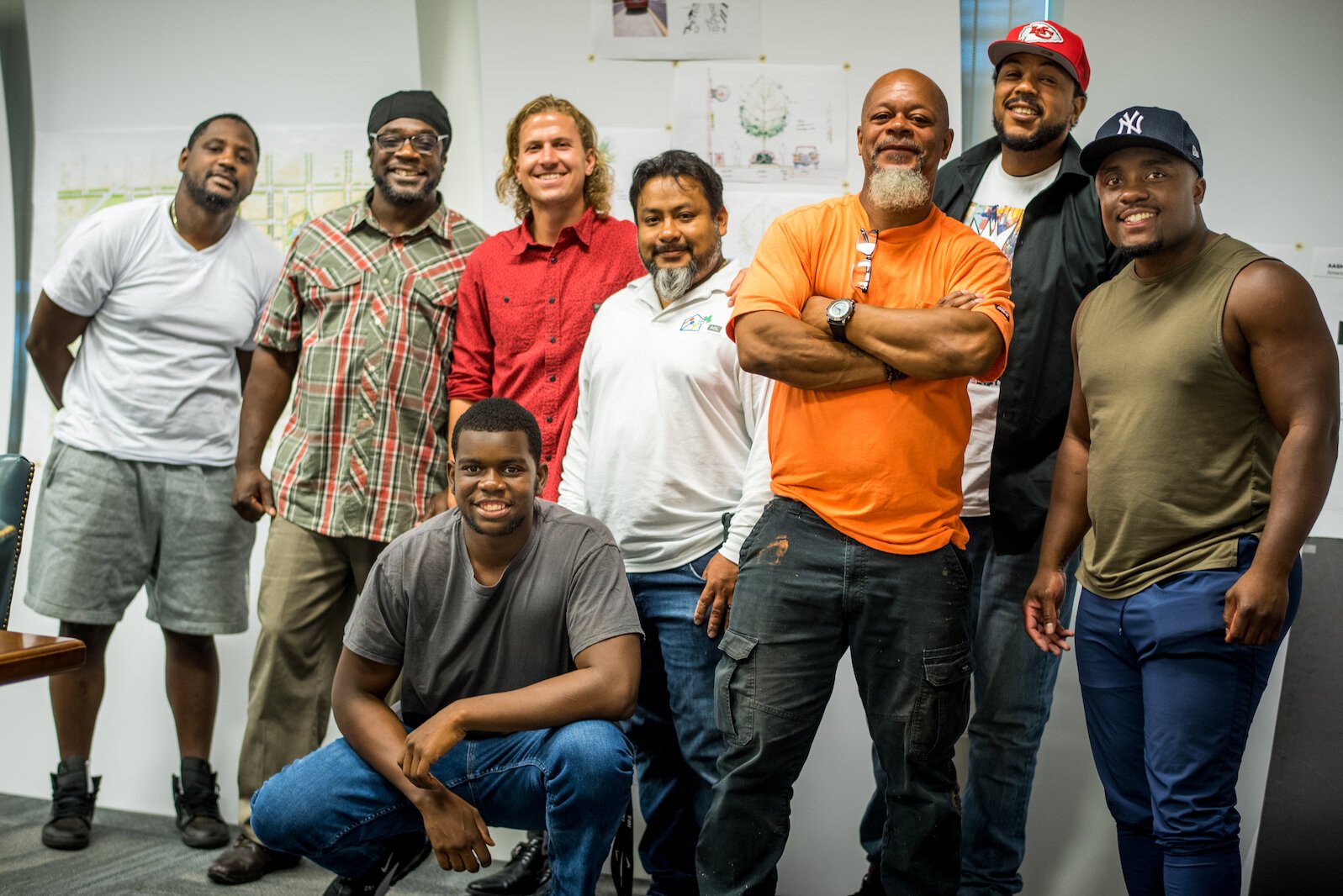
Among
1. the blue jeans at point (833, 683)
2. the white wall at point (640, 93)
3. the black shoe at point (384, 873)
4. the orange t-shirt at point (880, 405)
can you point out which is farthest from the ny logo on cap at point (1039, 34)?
the black shoe at point (384, 873)

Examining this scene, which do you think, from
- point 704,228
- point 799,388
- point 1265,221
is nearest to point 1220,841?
point 799,388

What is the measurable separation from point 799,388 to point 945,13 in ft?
4.93

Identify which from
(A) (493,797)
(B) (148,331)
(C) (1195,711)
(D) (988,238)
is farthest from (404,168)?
(C) (1195,711)

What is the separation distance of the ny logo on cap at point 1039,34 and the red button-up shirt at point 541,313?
Result: 3.14ft

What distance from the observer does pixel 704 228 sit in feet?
8.09

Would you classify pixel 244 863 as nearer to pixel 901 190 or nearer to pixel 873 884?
pixel 873 884

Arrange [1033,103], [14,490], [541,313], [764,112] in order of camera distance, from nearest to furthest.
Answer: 1. [1033,103]
2. [14,490]
3. [541,313]
4. [764,112]

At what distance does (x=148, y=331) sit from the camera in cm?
328

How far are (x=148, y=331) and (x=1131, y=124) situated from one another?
259 cm

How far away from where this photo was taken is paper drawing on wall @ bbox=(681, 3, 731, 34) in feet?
10.6

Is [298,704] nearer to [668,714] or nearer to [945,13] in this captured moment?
[668,714]

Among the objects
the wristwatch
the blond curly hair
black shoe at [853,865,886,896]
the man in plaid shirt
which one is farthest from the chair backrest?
black shoe at [853,865,886,896]

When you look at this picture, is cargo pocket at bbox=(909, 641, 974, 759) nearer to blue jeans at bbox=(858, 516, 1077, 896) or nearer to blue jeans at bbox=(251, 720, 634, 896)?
blue jeans at bbox=(858, 516, 1077, 896)

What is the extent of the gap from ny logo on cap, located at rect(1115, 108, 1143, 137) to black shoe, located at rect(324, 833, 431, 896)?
6.16ft
